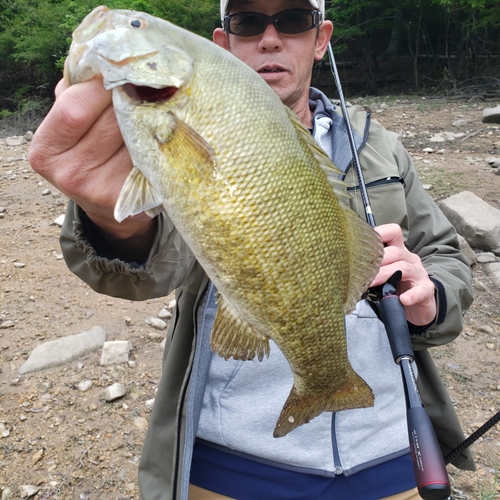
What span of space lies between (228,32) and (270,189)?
4.87 ft

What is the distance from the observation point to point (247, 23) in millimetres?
2355

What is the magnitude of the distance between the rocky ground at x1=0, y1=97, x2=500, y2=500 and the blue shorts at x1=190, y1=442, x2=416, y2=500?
1011 millimetres

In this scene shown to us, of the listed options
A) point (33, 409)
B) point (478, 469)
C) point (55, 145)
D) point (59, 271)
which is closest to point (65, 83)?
point (55, 145)

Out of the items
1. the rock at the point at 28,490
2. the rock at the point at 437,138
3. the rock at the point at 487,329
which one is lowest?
the rock at the point at 487,329

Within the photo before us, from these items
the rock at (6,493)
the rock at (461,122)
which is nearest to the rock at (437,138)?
the rock at (461,122)

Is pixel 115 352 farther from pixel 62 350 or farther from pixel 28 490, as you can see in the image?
pixel 28 490

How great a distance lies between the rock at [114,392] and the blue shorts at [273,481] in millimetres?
1418

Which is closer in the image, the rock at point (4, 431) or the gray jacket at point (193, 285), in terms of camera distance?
the gray jacket at point (193, 285)

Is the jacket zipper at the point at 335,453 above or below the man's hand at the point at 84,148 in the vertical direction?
below

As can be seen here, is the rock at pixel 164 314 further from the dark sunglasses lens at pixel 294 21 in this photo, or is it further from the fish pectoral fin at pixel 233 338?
the fish pectoral fin at pixel 233 338

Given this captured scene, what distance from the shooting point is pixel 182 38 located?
1327 millimetres

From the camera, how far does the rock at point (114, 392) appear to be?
3332 millimetres

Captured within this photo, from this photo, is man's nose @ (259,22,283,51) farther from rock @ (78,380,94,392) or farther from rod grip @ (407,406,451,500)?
rock @ (78,380,94,392)

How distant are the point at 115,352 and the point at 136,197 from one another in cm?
271
